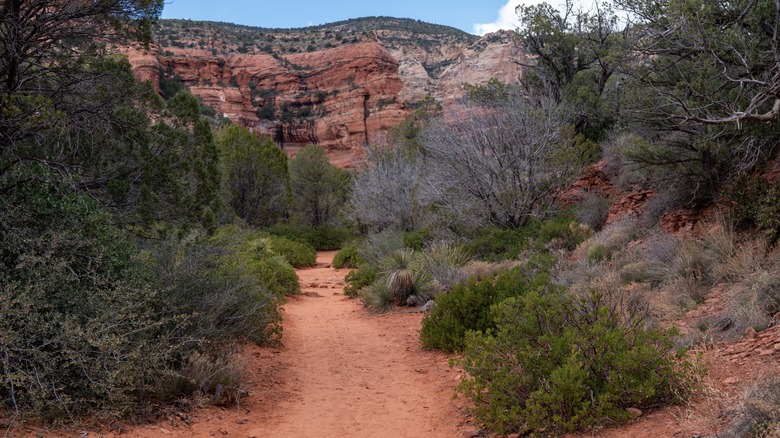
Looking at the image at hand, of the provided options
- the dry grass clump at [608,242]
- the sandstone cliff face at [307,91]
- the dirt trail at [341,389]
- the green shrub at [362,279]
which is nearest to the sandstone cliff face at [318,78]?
the sandstone cliff face at [307,91]

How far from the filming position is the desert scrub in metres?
4.28

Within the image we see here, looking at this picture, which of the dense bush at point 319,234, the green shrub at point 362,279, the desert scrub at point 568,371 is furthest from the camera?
the dense bush at point 319,234

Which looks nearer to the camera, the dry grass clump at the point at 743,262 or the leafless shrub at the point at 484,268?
the dry grass clump at the point at 743,262

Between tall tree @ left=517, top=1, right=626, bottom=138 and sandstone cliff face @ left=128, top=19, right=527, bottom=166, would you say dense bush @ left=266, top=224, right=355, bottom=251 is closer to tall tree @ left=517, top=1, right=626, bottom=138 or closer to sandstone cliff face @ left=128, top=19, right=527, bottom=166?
tall tree @ left=517, top=1, right=626, bottom=138

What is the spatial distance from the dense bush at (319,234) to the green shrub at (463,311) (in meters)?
21.8

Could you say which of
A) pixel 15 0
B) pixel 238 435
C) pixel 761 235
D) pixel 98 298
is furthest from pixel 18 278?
pixel 761 235

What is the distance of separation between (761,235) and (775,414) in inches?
240

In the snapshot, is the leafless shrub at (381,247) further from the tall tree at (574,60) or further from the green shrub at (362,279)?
the tall tree at (574,60)

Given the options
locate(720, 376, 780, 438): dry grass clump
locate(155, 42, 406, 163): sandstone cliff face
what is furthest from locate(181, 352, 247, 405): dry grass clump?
locate(155, 42, 406, 163): sandstone cliff face

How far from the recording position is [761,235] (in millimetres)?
8219

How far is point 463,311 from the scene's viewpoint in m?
8.34

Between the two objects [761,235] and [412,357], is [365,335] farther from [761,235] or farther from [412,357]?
[761,235]

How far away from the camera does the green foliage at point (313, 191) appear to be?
3675cm

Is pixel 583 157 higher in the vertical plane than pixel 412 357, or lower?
higher
